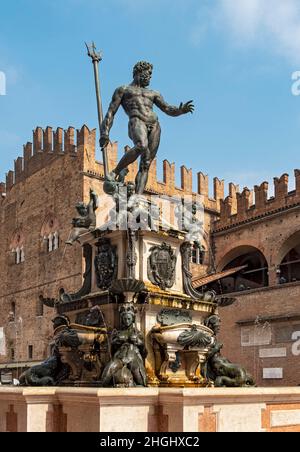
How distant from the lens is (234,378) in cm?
784

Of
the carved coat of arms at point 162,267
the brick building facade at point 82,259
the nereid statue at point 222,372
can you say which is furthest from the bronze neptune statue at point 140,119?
the brick building facade at point 82,259

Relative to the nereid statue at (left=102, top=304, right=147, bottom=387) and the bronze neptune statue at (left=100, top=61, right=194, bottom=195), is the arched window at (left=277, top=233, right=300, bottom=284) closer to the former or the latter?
the bronze neptune statue at (left=100, top=61, right=194, bottom=195)

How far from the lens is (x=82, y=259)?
2953 cm

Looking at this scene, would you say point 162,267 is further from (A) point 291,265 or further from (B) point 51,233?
(B) point 51,233

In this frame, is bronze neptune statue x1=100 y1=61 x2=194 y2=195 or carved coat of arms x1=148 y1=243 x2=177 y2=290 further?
bronze neptune statue x1=100 y1=61 x2=194 y2=195

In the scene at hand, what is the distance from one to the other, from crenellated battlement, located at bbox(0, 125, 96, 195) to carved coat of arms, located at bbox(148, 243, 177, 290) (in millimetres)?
23004

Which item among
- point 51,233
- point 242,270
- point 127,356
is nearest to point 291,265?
point 242,270

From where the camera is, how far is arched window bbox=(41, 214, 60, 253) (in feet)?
107

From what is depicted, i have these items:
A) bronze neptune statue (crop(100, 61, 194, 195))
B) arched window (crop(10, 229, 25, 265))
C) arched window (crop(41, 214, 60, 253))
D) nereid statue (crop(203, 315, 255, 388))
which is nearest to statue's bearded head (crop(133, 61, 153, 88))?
bronze neptune statue (crop(100, 61, 194, 195))

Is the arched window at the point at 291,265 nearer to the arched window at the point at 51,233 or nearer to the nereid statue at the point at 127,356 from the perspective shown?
the arched window at the point at 51,233

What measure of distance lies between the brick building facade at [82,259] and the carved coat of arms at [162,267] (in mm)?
17577

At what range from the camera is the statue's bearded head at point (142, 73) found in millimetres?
8969

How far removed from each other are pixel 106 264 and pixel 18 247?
29173 mm

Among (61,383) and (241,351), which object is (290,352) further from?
(61,383)
